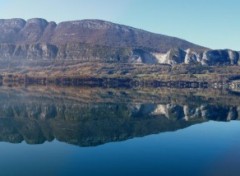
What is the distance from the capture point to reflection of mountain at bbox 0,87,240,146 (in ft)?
153

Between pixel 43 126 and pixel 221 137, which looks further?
pixel 43 126

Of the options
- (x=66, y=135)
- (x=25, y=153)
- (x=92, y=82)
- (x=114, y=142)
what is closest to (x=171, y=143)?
(x=114, y=142)

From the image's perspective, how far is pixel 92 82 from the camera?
197 m

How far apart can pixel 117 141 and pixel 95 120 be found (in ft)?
56.0

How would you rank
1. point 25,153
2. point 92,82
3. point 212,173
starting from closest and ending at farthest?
point 212,173
point 25,153
point 92,82

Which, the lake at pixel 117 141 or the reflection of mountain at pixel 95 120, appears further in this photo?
the reflection of mountain at pixel 95 120

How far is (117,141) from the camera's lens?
43.9 m

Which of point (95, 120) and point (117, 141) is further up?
point (117, 141)

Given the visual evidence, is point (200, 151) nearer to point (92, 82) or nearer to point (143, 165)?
point (143, 165)

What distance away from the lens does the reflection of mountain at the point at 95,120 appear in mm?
46562

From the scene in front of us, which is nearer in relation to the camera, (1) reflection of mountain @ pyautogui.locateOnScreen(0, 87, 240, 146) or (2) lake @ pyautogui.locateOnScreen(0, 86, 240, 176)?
(2) lake @ pyautogui.locateOnScreen(0, 86, 240, 176)

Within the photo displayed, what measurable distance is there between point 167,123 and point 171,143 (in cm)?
1617

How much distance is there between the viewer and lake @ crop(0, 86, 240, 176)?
31984 millimetres

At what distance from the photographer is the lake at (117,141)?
32.0 metres
